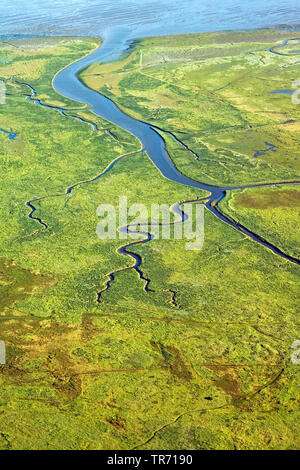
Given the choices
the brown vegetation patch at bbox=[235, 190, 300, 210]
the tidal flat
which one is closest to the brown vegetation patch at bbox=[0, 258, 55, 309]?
the tidal flat

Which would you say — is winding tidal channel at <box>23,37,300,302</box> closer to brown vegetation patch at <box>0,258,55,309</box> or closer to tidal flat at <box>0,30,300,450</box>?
tidal flat at <box>0,30,300,450</box>

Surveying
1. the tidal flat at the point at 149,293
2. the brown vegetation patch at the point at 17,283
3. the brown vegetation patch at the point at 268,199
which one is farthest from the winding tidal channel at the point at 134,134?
the brown vegetation patch at the point at 17,283

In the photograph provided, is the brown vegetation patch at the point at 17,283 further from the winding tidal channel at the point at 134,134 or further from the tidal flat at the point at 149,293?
the winding tidal channel at the point at 134,134

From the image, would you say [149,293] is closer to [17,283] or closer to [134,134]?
[17,283]
